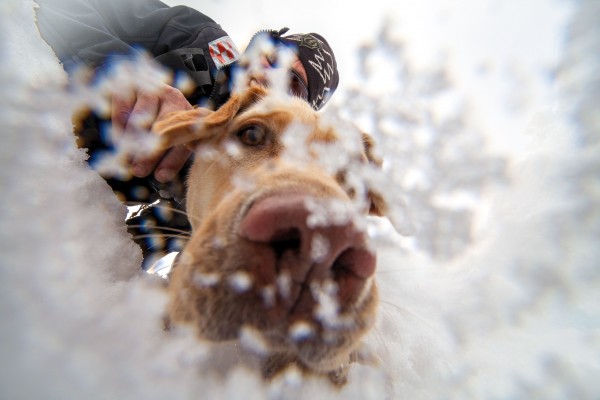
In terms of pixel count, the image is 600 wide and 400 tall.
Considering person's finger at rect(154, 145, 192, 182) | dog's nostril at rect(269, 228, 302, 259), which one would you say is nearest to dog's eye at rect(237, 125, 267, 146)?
person's finger at rect(154, 145, 192, 182)

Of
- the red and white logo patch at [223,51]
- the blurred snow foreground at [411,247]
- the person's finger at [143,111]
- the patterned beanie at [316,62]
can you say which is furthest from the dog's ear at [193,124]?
the patterned beanie at [316,62]

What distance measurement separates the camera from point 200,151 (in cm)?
219

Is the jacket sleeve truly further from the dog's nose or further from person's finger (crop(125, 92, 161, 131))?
the dog's nose

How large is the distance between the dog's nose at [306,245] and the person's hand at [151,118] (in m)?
1.41

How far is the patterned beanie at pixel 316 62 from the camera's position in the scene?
10.4ft

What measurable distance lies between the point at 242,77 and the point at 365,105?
1.89 meters

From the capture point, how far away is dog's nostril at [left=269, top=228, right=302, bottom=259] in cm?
90

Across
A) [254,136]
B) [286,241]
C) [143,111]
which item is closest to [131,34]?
[143,111]

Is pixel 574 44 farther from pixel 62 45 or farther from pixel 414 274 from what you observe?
pixel 62 45

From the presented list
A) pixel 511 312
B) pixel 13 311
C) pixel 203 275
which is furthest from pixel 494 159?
pixel 13 311

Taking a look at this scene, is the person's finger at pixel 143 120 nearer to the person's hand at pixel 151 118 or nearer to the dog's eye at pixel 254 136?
the person's hand at pixel 151 118

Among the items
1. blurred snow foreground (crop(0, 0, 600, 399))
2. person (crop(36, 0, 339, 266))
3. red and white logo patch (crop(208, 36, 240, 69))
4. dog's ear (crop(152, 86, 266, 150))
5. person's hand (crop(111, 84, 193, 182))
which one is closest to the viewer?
blurred snow foreground (crop(0, 0, 600, 399))

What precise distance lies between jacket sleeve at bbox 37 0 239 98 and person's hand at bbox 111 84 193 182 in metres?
0.46

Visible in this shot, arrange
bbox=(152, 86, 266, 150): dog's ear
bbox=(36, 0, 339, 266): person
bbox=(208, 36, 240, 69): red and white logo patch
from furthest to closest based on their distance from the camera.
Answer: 1. bbox=(208, 36, 240, 69): red and white logo patch
2. bbox=(36, 0, 339, 266): person
3. bbox=(152, 86, 266, 150): dog's ear
